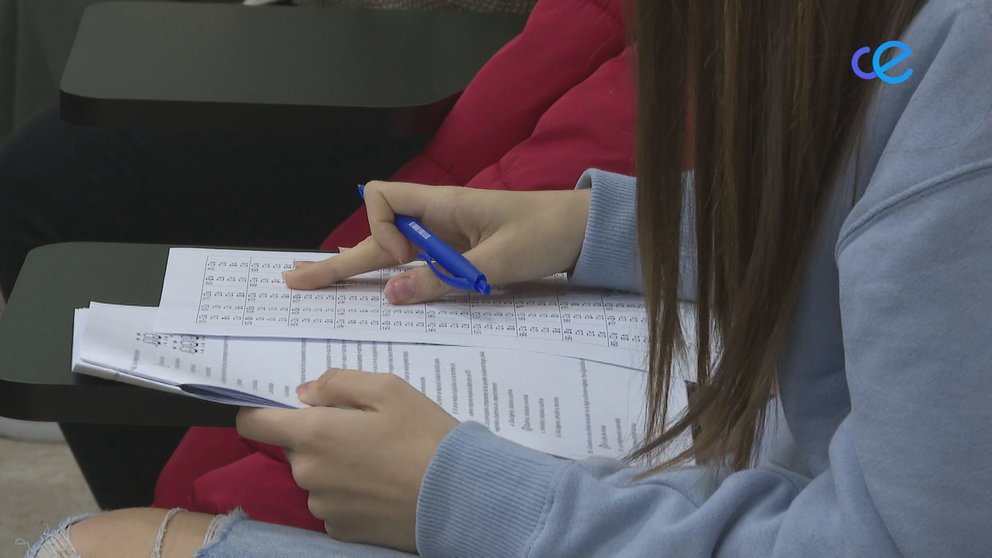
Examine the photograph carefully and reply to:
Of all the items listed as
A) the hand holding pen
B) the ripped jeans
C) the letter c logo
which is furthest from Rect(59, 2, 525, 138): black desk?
the letter c logo

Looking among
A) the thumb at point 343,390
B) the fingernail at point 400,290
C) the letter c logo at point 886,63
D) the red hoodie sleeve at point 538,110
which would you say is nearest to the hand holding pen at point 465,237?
the fingernail at point 400,290

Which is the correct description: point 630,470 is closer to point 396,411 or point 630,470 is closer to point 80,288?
point 396,411

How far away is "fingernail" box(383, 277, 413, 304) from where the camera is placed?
0.76m

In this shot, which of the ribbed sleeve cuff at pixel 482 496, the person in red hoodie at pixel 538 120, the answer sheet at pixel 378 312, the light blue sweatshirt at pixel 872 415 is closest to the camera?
the light blue sweatshirt at pixel 872 415

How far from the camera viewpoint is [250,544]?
646 millimetres

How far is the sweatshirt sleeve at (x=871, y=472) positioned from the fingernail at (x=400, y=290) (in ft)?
0.52

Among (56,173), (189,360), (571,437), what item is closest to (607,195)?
(571,437)

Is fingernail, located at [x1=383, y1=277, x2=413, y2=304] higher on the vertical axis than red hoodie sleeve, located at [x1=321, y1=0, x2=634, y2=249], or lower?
lower

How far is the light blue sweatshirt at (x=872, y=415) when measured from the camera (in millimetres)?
467

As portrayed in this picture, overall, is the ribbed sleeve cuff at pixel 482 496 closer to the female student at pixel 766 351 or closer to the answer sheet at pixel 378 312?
the female student at pixel 766 351

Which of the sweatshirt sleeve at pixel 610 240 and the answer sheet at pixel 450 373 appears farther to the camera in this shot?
the sweatshirt sleeve at pixel 610 240

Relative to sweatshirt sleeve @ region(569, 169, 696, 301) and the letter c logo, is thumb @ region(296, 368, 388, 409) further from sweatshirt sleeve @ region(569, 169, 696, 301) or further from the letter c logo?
the letter c logo

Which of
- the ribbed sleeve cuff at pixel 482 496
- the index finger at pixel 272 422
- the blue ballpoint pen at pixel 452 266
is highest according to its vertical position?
the blue ballpoint pen at pixel 452 266

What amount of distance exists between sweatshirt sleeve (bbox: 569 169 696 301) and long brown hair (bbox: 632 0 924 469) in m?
0.13
